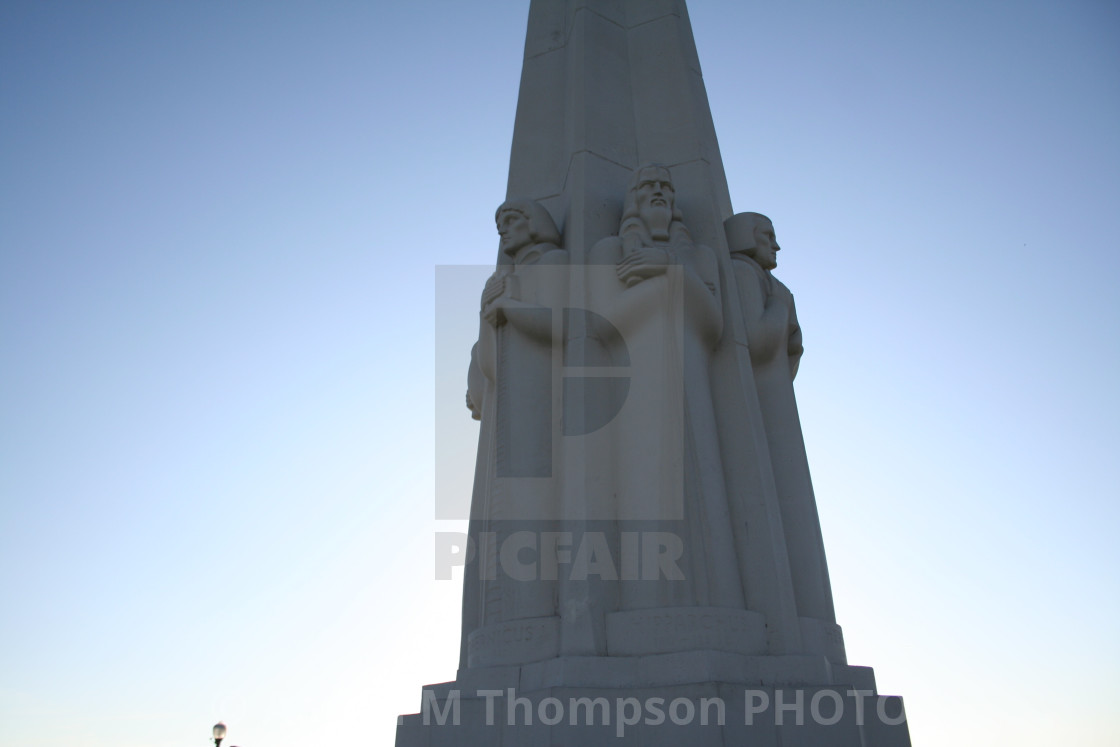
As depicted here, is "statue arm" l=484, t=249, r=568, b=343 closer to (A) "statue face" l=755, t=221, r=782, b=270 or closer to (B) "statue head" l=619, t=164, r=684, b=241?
(B) "statue head" l=619, t=164, r=684, b=241

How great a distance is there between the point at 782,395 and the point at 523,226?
9.18 feet

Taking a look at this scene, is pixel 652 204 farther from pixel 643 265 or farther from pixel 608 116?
pixel 608 116

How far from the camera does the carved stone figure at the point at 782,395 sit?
726 cm

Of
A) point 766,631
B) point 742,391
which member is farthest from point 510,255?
point 766,631

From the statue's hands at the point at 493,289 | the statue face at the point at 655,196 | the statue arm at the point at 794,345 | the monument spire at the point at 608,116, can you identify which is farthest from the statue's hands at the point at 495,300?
the statue arm at the point at 794,345

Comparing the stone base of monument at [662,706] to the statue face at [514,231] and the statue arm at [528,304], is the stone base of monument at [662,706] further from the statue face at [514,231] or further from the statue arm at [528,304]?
the statue face at [514,231]

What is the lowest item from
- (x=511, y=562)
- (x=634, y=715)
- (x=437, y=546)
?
(x=634, y=715)

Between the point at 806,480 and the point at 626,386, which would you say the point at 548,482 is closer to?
the point at 626,386

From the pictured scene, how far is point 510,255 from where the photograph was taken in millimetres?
8273

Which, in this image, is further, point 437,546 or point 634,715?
point 437,546

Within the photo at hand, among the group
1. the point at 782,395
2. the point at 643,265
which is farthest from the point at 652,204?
the point at 782,395

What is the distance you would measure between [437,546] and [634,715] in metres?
2.97

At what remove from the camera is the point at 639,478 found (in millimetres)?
6660

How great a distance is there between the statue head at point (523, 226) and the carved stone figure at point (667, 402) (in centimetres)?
75
